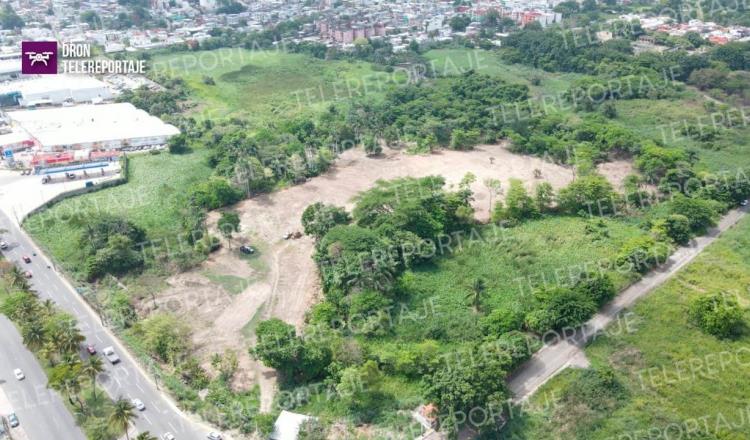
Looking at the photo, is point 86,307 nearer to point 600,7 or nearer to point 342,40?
point 342,40

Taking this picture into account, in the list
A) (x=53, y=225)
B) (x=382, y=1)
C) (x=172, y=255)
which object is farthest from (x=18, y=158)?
(x=382, y=1)

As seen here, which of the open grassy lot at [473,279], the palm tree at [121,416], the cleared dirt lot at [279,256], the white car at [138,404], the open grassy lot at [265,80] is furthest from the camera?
the open grassy lot at [265,80]

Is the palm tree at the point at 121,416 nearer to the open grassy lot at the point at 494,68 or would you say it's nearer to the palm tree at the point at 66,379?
the palm tree at the point at 66,379

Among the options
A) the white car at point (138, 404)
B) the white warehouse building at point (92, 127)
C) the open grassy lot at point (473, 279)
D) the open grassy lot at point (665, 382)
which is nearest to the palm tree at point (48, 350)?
the white car at point (138, 404)

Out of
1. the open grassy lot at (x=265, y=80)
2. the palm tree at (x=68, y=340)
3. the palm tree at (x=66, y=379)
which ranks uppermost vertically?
the open grassy lot at (x=265, y=80)

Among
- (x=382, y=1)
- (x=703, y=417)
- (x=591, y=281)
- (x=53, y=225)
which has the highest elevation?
(x=382, y=1)

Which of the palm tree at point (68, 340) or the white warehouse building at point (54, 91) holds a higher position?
the white warehouse building at point (54, 91)
